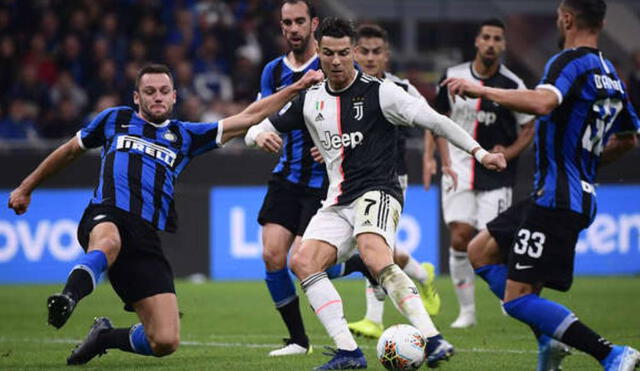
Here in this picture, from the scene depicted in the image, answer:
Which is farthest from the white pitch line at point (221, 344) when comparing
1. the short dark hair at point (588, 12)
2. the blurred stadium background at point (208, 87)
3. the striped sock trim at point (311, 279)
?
the blurred stadium background at point (208, 87)

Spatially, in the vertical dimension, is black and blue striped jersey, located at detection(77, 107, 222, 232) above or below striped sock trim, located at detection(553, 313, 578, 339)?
above

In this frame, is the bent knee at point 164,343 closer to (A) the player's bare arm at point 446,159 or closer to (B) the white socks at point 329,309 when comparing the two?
(B) the white socks at point 329,309

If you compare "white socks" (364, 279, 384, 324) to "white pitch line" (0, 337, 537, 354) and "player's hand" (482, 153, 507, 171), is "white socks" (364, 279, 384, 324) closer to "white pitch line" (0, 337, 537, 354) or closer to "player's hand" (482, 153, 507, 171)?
"white pitch line" (0, 337, 537, 354)

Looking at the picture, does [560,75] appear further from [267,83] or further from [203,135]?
[267,83]

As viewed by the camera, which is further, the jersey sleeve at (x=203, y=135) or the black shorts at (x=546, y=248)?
the jersey sleeve at (x=203, y=135)

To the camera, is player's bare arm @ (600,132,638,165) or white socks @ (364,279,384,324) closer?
player's bare arm @ (600,132,638,165)

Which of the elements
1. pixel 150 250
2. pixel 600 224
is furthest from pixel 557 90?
pixel 600 224

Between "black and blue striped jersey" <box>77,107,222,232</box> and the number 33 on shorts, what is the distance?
7.48ft

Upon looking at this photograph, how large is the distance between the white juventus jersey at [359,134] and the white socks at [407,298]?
2.06 feet

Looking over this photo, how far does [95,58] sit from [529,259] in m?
12.7

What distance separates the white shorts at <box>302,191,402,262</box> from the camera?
7.06 m

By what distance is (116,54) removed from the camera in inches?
727

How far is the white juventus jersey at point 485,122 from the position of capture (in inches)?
409

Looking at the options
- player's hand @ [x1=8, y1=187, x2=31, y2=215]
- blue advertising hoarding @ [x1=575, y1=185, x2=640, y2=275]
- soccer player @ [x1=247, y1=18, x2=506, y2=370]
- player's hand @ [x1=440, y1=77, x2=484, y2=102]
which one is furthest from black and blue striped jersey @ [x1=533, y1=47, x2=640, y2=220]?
blue advertising hoarding @ [x1=575, y1=185, x2=640, y2=275]
